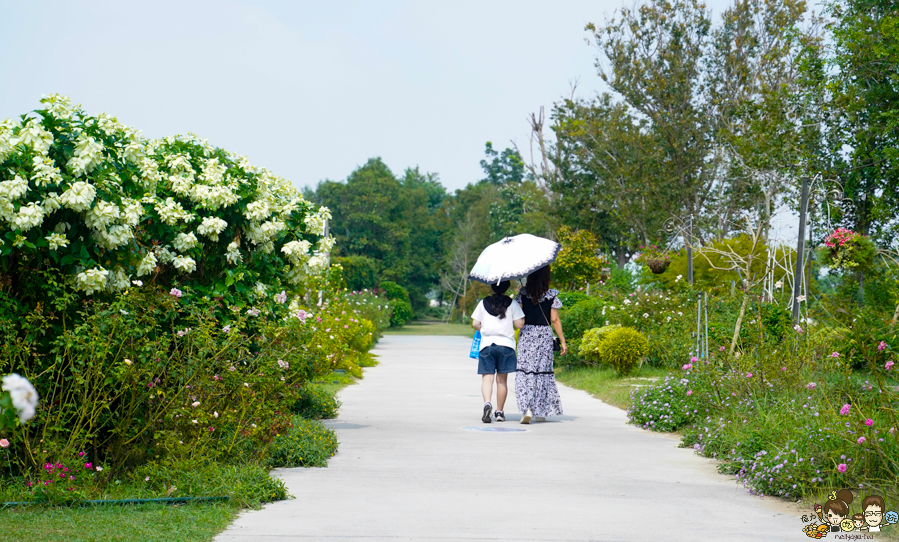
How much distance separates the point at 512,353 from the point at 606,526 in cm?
484

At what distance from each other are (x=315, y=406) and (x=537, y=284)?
2.85 m

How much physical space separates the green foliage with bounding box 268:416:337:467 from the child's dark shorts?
2795mm

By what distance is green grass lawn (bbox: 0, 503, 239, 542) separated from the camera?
14.9 ft

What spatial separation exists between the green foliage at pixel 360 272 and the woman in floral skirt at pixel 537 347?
48.7 m

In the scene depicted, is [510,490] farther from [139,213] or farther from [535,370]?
[535,370]

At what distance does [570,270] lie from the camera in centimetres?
2636

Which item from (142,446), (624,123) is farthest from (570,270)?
(142,446)

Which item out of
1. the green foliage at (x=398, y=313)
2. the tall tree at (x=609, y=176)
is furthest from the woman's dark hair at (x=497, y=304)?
the green foliage at (x=398, y=313)

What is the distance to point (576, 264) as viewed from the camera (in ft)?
86.0

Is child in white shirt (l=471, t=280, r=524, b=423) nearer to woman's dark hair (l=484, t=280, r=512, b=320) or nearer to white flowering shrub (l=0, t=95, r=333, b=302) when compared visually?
woman's dark hair (l=484, t=280, r=512, b=320)

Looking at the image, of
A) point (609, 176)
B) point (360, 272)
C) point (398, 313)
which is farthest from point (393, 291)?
point (609, 176)

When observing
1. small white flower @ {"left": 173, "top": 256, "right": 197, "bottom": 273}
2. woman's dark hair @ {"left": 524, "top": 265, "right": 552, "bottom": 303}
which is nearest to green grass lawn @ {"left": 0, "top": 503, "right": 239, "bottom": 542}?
small white flower @ {"left": 173, "top": 256, "right": 197, "bottom": 273}

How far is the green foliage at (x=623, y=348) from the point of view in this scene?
1393 cm

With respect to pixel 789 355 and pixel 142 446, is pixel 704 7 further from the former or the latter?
pixel 142 446
